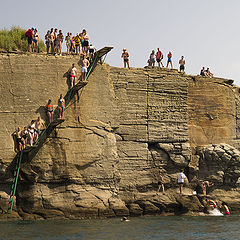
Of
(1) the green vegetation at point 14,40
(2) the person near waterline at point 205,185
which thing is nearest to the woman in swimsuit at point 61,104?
(1) the green vegetation at point 14,40

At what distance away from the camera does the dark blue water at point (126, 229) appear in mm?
18500

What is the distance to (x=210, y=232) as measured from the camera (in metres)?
20.0

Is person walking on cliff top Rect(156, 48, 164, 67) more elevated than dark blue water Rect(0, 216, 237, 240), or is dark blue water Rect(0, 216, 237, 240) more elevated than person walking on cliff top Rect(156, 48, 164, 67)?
person walking on cliff top Rect(156, 48, 164, 67)

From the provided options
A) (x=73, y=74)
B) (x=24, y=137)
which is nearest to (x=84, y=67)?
(x=73, y=74)

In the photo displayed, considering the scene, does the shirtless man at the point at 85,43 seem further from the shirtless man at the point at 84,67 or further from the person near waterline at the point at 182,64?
the person near waterline at the point at 182,64

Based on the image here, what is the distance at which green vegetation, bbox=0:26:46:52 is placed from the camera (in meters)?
24.8

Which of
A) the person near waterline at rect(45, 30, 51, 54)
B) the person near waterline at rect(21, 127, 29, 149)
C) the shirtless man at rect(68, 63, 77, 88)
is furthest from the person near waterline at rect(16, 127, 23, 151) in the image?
the person near waterline at rect(45, 30, 51, 54)

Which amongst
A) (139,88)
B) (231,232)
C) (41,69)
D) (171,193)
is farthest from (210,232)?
(41,69)

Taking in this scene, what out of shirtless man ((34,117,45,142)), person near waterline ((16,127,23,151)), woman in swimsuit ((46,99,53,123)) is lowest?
person near waterline ((16,127,23,151))

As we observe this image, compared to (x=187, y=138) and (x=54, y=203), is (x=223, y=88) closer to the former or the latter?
(x=187, y=138)

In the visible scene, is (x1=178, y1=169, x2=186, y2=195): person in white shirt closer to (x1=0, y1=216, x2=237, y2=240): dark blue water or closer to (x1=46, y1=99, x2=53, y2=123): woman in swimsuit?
(x1=0, y1=216, x2=237, y2=240): dark blue water

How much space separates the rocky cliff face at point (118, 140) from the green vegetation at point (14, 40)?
1.55 meters

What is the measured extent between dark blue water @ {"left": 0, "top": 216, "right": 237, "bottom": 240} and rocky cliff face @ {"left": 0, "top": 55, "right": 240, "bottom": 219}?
1.53m

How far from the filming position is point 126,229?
20062 millimetres
